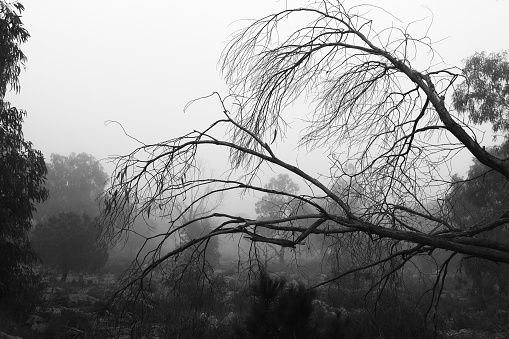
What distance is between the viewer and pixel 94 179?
138 feet

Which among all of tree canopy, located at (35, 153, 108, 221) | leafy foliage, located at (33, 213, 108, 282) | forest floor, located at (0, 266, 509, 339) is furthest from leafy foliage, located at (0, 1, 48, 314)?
tree canopy, located at (35, 153, 108, 221)

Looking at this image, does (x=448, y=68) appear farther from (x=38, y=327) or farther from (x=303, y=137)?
(x=38, y=327)

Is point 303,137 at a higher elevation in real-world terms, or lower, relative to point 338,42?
lower

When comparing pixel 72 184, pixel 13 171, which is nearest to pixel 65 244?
pixel 13 171

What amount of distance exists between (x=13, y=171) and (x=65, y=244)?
15802mm

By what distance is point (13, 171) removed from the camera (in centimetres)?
885

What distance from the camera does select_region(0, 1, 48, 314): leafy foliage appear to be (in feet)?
28.0

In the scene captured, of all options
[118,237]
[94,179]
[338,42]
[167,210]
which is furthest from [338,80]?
[94,179]

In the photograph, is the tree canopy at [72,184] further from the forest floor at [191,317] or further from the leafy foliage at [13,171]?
the leafy foliage at [13,171]

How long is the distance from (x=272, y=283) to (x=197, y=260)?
1.52 m

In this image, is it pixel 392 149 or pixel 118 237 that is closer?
pixel 118 237

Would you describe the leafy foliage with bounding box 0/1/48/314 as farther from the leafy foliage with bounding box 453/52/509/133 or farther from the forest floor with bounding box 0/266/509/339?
the leafy foliage with bounding box 453/52/509/133

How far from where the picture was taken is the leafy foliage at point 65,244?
74.3 ft

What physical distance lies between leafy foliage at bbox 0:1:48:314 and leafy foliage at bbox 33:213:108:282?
1380 cm
